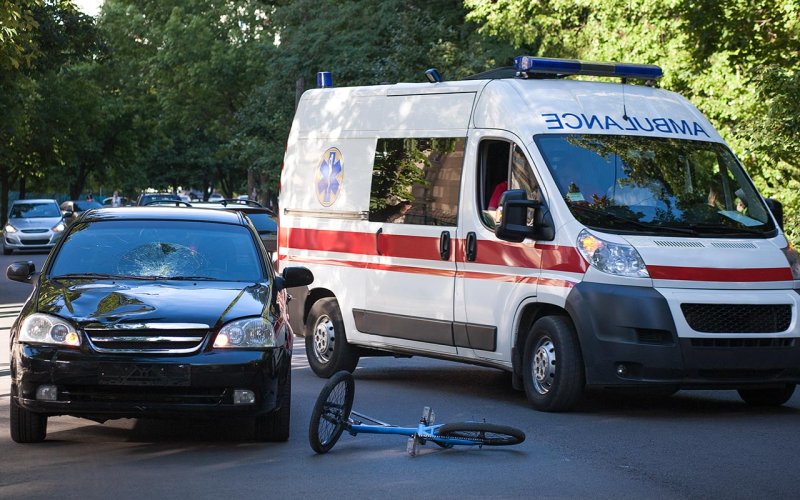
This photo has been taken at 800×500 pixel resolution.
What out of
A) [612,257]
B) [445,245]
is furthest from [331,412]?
[445,245]

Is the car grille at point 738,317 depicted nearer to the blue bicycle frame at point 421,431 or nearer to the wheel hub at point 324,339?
the blue bicycle frame at point 421,431

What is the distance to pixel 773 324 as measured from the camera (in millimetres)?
10625

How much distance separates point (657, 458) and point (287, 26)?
33.7 meters

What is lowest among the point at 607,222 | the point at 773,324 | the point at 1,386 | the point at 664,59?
the point at 1,386

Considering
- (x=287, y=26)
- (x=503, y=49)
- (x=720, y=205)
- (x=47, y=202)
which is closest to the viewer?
(x=720, y=205)

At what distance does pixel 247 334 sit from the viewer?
8.77 meters

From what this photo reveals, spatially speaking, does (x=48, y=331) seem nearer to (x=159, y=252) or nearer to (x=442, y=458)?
(x=159, y=252)

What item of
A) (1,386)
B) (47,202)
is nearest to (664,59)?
(1,386)

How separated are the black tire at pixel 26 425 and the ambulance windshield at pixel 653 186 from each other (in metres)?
4.11

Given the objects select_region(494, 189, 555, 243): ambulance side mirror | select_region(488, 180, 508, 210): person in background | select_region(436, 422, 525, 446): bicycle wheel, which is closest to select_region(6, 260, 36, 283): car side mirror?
select_region(436, 422, 525, 446): bicycle wheel

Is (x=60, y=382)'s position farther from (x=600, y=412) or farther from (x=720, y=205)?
(x=720, y=205)

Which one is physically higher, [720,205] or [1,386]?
[720,205]

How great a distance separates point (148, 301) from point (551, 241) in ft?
10.8

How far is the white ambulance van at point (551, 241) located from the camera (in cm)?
1042
